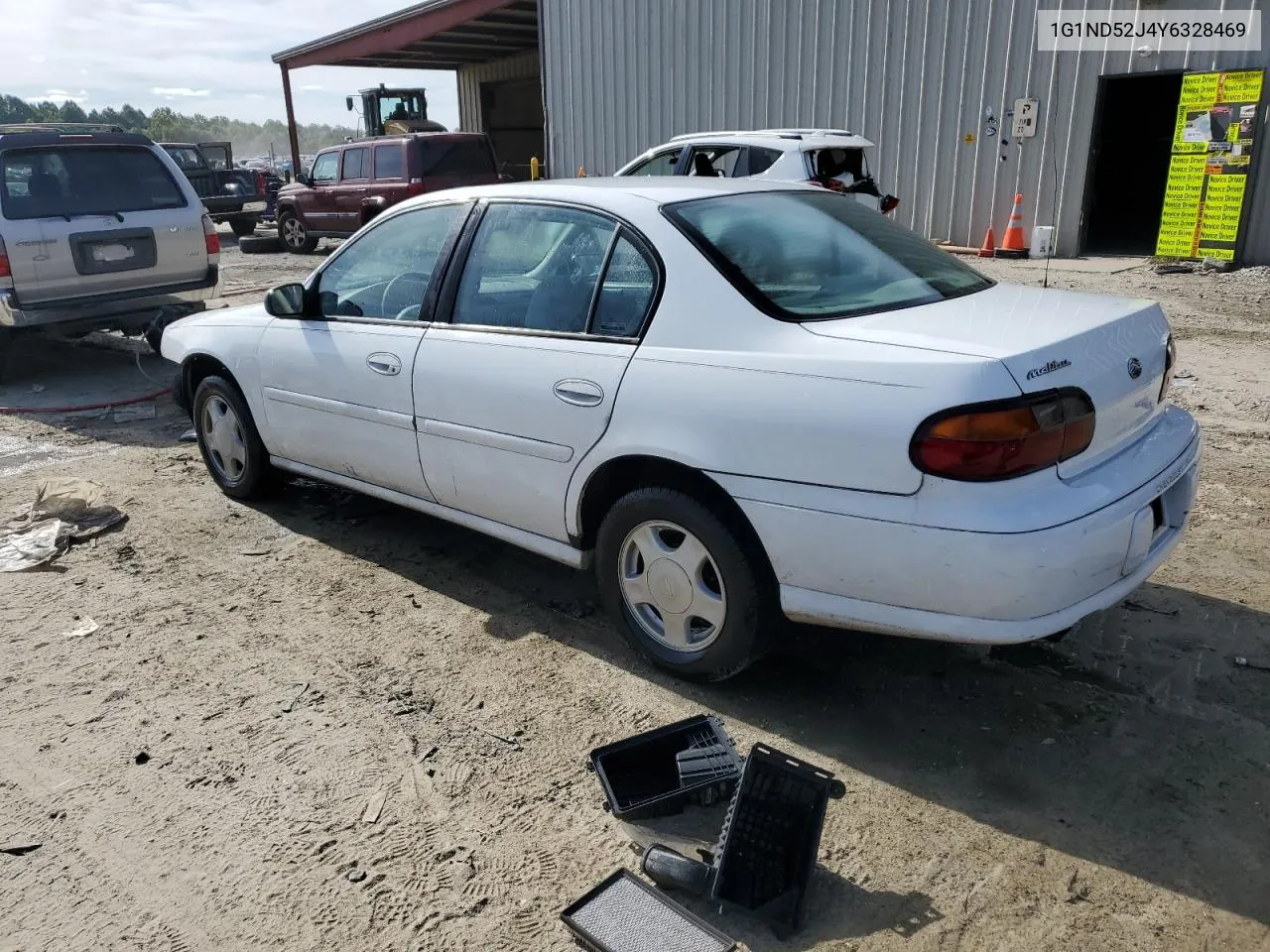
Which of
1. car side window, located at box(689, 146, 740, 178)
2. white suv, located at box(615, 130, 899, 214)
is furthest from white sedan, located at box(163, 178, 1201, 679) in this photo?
car side window, located at box(689, 146, 740, 178)

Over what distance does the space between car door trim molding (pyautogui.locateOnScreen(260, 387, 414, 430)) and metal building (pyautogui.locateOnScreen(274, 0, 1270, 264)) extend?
12417mm

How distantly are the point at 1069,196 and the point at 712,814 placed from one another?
1334cm

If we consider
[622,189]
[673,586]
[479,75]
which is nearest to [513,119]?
[479,75]

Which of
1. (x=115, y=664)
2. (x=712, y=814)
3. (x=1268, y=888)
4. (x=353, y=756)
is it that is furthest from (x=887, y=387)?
(x=115, y=664)

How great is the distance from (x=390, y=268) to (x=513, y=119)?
27.2 meters

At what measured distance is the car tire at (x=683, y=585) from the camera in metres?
3.01

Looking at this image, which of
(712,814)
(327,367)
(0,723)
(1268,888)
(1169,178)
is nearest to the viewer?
(1268,888)

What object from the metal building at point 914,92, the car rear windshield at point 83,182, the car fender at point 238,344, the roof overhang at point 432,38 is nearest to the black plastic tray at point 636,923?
the car fender at point 238,344

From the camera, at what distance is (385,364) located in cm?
395

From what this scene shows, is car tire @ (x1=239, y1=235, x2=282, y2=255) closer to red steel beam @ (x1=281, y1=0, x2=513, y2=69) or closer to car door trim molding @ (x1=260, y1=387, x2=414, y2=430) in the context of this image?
red steel beam @ (x1=281, y1=0, x2=513, y2=69)

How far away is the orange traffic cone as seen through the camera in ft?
45.3

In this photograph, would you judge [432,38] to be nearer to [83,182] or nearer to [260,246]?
[260,246]

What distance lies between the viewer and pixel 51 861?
2.60m

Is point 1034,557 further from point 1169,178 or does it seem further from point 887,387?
point 1169,178
